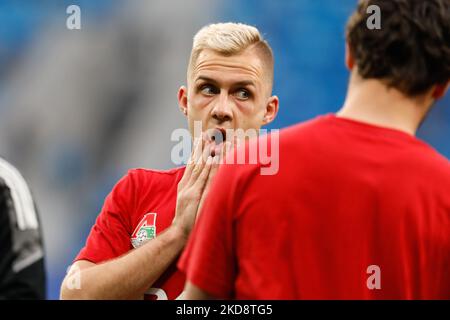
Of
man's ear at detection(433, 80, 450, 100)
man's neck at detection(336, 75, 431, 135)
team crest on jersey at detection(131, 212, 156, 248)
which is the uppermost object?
man's ear at detection(433, 80, 450, 100)

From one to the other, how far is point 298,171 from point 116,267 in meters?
1.00

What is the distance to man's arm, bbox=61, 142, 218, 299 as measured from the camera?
254cm

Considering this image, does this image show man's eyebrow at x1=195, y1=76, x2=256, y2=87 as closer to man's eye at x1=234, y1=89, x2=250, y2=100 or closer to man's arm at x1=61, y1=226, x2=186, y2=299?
man's eye at x1=234, y1=89, x2=250, y2=100

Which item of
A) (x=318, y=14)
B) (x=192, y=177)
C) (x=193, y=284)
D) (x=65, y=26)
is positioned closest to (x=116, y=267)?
(x=192, y=177)

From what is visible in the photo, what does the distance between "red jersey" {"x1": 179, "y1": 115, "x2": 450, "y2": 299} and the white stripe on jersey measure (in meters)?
0.38

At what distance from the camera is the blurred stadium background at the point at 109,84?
5613mm

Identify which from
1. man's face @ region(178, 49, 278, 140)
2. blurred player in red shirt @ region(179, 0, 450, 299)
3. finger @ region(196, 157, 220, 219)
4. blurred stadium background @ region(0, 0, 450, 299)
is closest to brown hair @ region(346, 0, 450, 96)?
blurred player in red shirt @ region(179, 0, 450, 299)

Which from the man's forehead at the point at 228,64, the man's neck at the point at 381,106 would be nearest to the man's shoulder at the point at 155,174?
the man's forehead at the point at 228,64

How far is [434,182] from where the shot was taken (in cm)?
177

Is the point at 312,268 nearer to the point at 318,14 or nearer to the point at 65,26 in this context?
the point at 318,14

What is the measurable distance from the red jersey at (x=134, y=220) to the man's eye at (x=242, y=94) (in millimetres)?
358

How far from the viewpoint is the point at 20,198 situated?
1813 millimetres

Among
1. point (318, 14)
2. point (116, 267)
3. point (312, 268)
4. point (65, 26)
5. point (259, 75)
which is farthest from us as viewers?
point (65, 26)

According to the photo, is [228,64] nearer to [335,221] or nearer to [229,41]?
[229,41]
